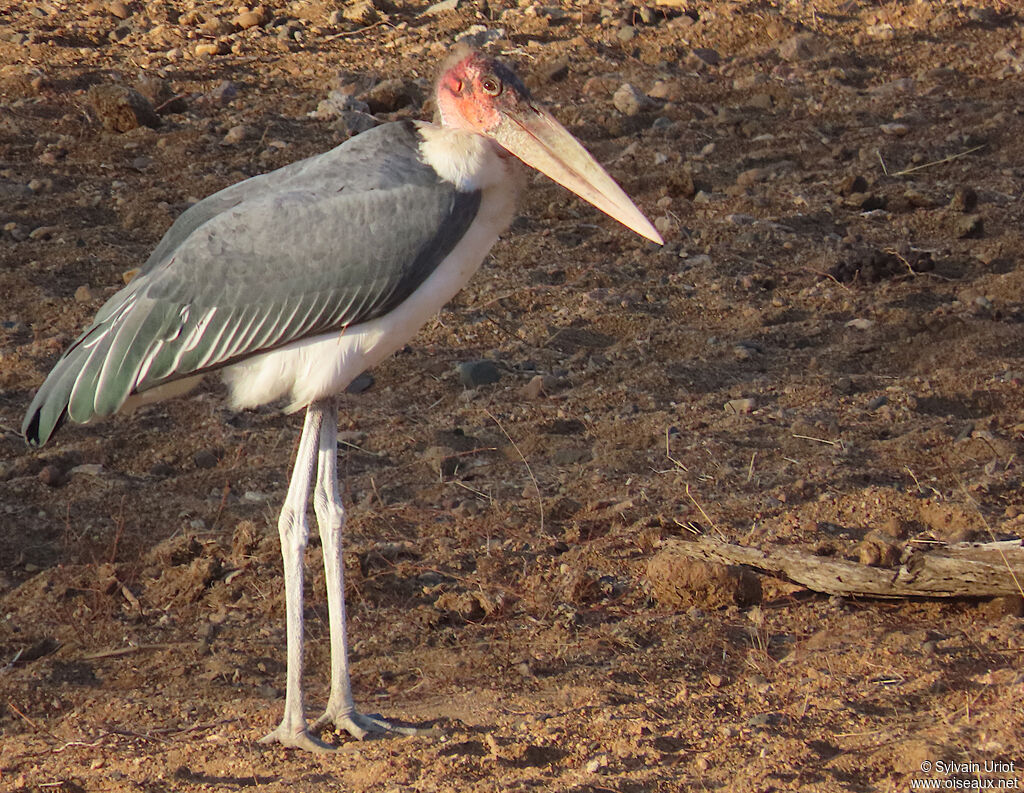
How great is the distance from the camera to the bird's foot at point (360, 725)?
360cm

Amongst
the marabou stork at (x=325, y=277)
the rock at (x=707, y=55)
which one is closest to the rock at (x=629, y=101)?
the rock at (x=707, y=55)

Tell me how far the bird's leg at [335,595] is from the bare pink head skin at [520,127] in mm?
822

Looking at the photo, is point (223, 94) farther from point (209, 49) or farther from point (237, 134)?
point (209, 49)

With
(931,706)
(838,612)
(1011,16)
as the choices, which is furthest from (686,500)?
(1011,16)

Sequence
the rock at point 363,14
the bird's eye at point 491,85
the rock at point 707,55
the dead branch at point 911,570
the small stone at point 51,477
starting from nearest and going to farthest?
the bird's eye at point 491,85 → the dead branch at point 911,570 → the small stone at point 51,477 → the rock at point 707,55 → the rock at point 363,14

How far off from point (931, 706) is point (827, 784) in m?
0.52

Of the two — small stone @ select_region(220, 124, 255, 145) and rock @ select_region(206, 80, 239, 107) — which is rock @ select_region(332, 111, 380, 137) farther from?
rock @ select_region(206, 80, 239, 107)

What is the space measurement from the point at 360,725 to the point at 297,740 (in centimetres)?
17

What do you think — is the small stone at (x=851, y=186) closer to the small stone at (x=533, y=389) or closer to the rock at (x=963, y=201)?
the rock at (x=963, y=201)

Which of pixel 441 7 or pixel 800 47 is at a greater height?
pixel 441 7

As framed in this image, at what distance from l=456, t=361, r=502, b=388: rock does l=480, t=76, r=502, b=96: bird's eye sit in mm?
2070

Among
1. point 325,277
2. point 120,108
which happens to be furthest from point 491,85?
point 120,108

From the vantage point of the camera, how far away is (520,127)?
149 inches

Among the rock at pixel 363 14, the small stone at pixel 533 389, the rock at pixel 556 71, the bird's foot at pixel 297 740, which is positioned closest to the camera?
the bird's foot at pixel 297 740
